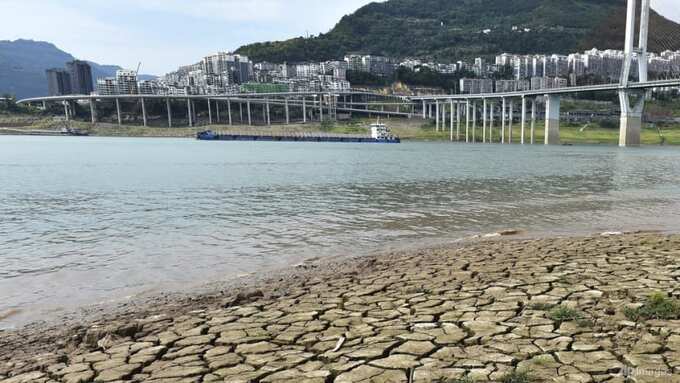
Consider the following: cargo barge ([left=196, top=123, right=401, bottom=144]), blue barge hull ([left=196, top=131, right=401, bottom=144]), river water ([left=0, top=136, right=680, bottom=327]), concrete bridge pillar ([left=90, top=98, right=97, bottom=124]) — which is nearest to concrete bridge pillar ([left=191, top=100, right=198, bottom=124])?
concrete bridge pillar ([left=90, top=98, right=97, bottom=124])

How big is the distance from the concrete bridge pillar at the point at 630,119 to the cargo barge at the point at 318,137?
47415 millimetres

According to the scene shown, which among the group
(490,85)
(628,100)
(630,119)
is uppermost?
(490,85)

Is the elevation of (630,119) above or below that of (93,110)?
below

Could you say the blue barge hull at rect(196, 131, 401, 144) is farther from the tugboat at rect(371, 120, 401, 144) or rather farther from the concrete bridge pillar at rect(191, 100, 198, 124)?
the concrete bridge pillar at rect(191, 100, 198, 124)

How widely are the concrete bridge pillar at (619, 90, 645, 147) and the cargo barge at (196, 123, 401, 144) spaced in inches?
1867

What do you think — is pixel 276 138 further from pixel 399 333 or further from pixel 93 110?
pixel 399 333

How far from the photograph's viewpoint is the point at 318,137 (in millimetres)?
121812

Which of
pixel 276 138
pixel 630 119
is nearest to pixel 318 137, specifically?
pixel 276 138

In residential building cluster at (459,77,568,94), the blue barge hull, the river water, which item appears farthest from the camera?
residential building cluster at (459,77,568,94)

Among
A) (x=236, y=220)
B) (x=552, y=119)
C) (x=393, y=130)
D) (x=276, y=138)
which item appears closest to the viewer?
(x=236, y=220)

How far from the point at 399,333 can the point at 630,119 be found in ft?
358

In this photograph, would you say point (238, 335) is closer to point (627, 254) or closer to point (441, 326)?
point (441, 326)

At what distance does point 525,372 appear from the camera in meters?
4.11

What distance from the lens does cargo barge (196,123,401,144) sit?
11518cm
